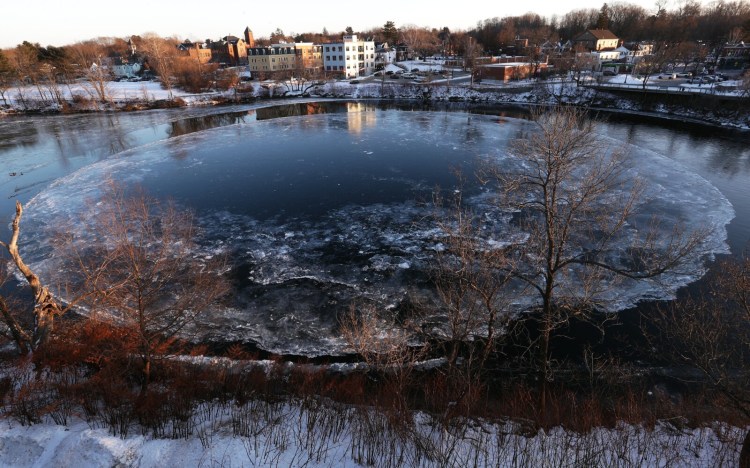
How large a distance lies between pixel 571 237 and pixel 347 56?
253ft

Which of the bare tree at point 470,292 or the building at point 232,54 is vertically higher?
the building at point 232,54

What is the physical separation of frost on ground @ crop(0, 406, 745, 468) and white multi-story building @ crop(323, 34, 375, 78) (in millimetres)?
83969

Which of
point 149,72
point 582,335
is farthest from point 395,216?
point 149,72

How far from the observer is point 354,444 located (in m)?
8.09

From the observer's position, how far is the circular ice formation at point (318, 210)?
13.9m

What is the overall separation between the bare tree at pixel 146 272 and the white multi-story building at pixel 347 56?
7105 cm

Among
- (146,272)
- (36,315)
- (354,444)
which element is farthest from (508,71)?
(36,315)

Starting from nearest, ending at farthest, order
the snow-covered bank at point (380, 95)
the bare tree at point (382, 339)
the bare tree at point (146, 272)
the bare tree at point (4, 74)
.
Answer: the bare tree at point (146, 272)
the bare tree at point (382, 339)
the snow-covered bank at point (380, 95)
the bare tree at point (4, 74)

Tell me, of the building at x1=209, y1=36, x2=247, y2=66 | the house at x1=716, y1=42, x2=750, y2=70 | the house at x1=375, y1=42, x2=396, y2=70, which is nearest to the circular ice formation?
the house at x1=716, y1=42, x2=750, y2=70

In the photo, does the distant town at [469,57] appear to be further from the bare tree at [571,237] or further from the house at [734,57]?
the bare tree at [571,237]

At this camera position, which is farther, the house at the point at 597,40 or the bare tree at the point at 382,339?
the house at the point at 597,40

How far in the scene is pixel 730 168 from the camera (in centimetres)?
2778

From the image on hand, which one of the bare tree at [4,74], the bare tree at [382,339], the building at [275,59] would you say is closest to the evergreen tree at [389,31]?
the building at [275,59]

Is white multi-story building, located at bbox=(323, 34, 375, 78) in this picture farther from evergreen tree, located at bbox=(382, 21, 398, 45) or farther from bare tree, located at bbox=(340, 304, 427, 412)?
bare tree, located at bbox=(340, 304, 427, 412)
